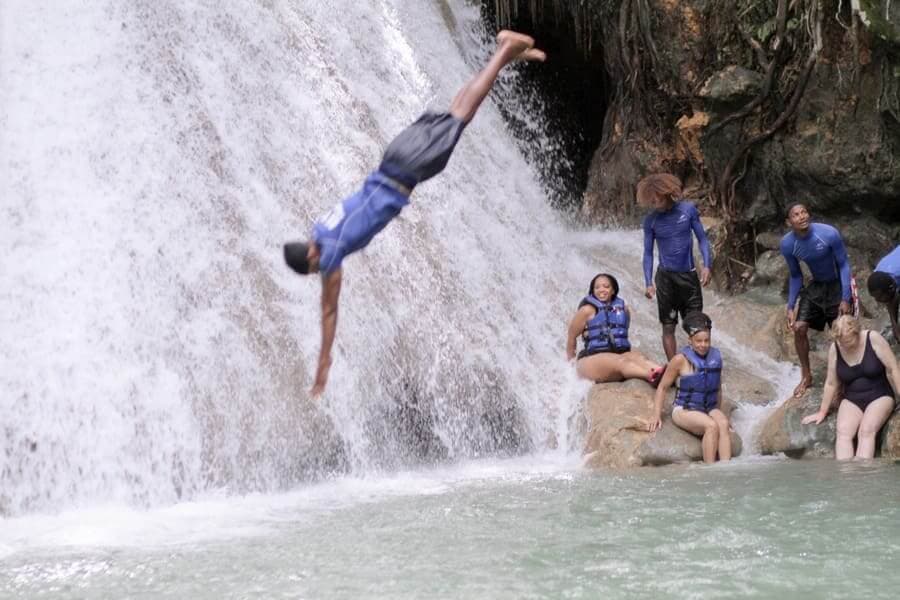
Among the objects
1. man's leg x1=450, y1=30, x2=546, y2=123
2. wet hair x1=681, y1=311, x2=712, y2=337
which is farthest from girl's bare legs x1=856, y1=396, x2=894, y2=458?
man's leg x1=450, y1=30, x2=546, y2=123

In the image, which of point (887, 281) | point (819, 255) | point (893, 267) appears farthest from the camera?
point (819, 255)

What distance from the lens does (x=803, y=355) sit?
28.7 ft

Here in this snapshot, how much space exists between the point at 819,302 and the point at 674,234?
51.2 inches

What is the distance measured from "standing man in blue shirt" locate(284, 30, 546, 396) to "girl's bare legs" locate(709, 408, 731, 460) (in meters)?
3.31

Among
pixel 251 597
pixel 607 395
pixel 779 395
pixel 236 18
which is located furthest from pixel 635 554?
pixel 236 18

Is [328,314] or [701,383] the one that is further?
[701,383]

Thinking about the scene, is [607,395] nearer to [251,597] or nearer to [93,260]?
[93,260]

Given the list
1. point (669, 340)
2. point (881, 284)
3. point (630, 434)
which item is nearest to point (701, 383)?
point (630, 434)

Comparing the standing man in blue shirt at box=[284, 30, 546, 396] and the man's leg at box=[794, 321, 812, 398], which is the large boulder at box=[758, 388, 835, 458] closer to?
the man's leg at box=[794, 321, 812, 398]

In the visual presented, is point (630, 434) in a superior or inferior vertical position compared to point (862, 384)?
inferior

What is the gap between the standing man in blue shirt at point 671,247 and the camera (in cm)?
936

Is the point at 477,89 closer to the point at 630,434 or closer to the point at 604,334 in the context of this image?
the point at 630,434

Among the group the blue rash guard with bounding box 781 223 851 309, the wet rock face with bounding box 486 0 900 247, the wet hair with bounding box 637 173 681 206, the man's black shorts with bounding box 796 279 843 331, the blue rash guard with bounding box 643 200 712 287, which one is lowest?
the man's black shorts with bounding box 796 279 843 331

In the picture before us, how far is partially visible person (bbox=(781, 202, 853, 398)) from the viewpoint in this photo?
28.2 ft
